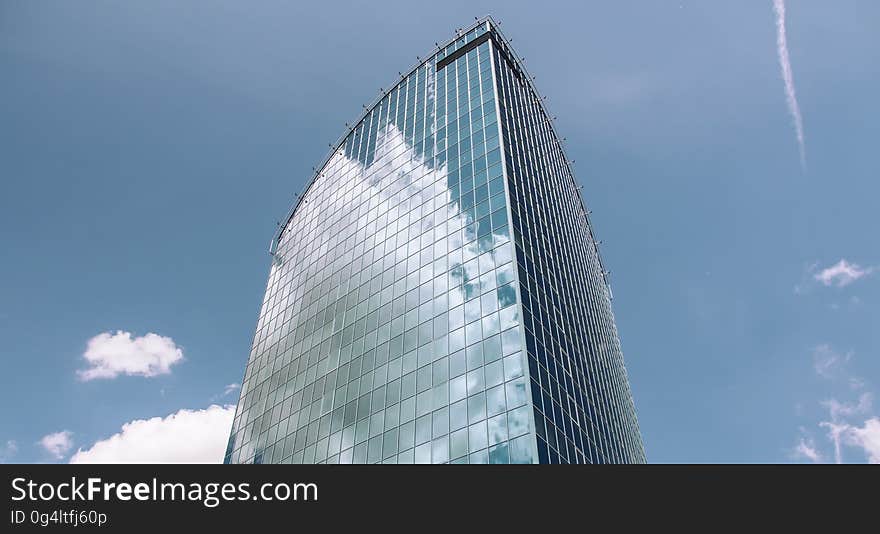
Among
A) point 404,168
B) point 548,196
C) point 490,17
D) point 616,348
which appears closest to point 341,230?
point 404,168

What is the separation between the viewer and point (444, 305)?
5403 cm

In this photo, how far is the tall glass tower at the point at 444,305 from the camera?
1822 inches

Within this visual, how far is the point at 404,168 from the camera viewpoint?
76562mm

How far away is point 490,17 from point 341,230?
1590 inches

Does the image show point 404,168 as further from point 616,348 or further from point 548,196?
point 616,348

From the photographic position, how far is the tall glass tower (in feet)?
152
